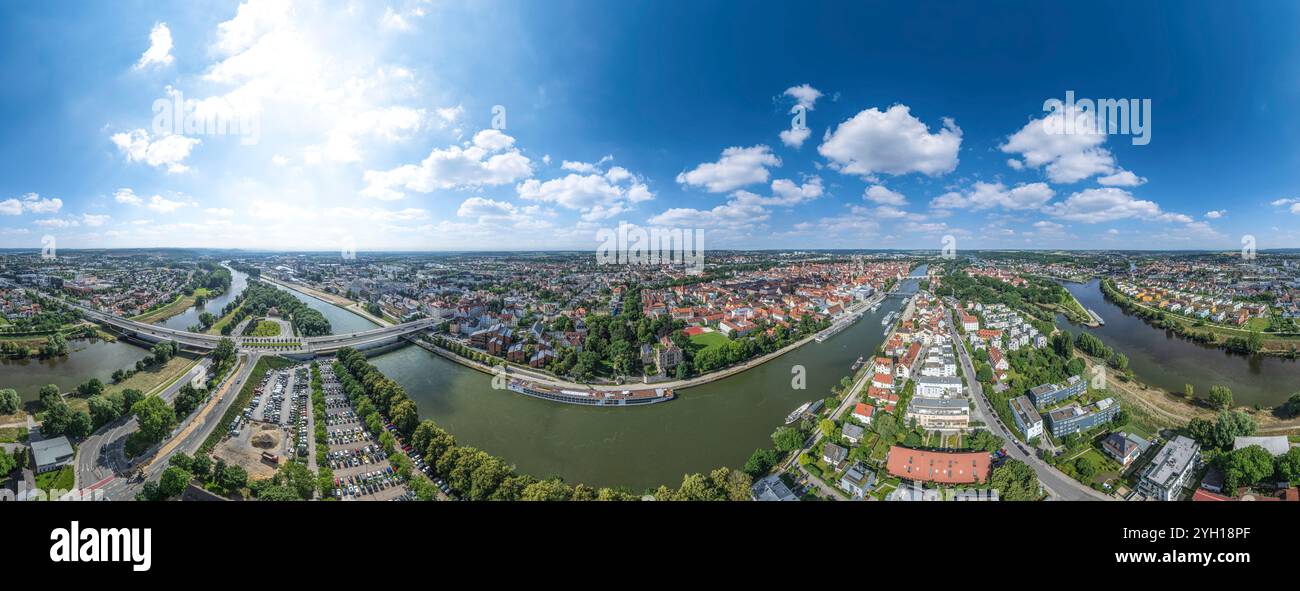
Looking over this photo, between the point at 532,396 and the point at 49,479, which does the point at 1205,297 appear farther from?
the point at 49,479

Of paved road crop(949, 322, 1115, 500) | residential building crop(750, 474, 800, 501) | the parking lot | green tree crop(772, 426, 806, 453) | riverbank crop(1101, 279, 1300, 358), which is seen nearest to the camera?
paved road crop(949, 322, 1115, 500)

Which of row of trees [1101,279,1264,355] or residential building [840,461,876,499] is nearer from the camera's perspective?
residential building [840,461,876,499]

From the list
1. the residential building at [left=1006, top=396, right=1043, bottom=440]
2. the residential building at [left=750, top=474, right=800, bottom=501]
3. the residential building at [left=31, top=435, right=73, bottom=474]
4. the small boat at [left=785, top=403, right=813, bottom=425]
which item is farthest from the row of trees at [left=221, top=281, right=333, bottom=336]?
the residential building at [left=1006, top=396, right=1043, bottom=440]

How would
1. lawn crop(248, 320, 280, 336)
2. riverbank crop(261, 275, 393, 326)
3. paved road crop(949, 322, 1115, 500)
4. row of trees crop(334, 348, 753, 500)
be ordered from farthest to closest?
1. riverbank crop(261, 275, 393, 326)
2. lawn crop(248, 320, 280, 336)
3. paved road crop(949, 322, 1115, 500)
4. row of trees crop(334, 348, 753, 500)

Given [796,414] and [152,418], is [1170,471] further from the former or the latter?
[152,418]

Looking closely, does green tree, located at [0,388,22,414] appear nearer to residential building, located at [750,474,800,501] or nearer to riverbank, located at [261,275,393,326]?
riverbank, located at [261,275,393,326]

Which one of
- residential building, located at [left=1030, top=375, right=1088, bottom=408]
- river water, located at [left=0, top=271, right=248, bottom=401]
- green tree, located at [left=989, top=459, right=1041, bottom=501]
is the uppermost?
river water, located at [left=0, top=271, right=248, bottom=401]

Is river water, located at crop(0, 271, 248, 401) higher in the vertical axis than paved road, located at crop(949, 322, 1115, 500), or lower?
higher
